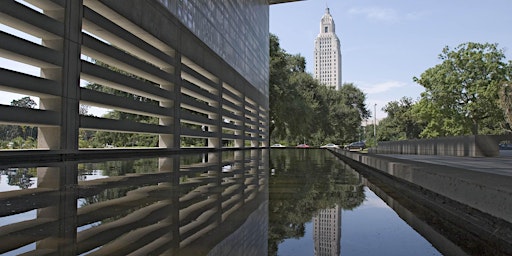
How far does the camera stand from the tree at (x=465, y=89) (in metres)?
40.2

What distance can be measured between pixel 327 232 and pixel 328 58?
168826mm

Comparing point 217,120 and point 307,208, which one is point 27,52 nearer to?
point 307,208

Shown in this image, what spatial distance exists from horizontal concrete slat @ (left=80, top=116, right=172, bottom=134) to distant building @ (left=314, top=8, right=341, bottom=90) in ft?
485

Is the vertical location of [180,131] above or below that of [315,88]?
below

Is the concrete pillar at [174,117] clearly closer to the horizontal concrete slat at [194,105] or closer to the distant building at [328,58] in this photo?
the horizontal concrete slat at [194,105]

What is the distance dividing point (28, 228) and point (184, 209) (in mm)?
1595

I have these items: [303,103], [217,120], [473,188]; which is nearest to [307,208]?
[473,188]

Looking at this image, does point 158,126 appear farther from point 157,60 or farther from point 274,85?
point 274,85

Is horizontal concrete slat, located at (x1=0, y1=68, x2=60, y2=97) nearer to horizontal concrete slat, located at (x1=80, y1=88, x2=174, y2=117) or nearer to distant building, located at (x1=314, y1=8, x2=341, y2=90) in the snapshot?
horizontal concrete slat, located at (x1=80, y1=88, x2=174, y2=117)

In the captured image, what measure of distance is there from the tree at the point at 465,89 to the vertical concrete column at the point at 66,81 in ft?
131

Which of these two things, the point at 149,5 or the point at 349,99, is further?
the point at 349,99

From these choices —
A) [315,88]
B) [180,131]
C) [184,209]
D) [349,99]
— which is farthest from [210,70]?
[349,99]

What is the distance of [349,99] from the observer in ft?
271

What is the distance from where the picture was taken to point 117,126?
18500 millimetres
